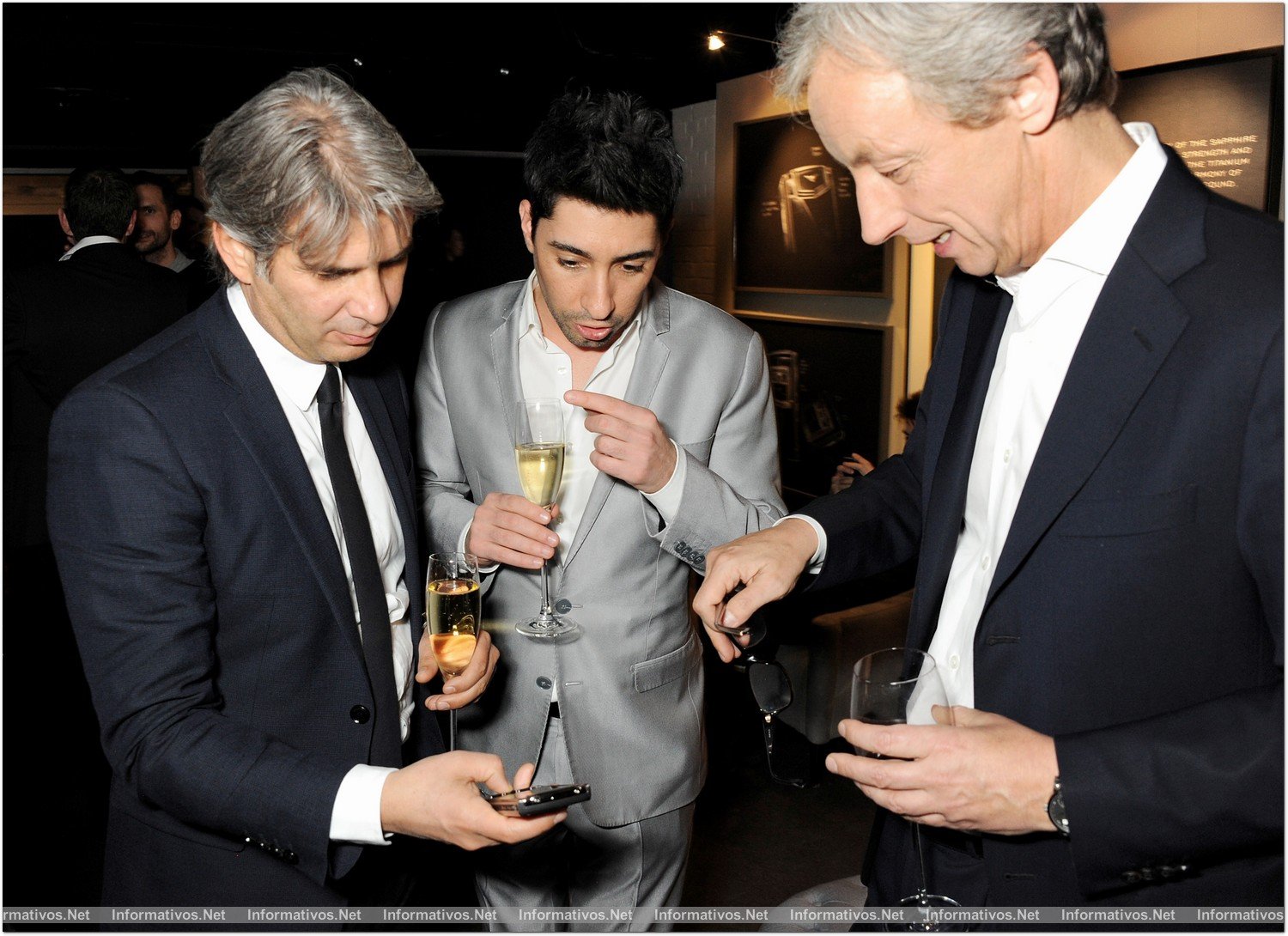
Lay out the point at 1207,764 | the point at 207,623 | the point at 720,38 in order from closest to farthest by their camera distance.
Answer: the point at 1207,764, the point at 207,623, the point at 720,38

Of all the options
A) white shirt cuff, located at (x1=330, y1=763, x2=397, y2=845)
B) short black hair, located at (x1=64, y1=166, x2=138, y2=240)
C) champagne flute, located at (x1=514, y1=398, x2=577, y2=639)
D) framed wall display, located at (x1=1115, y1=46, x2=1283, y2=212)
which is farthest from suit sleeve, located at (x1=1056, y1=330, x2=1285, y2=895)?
short black hair, located at (x1=64, y1=166, x2=138, y2=240)

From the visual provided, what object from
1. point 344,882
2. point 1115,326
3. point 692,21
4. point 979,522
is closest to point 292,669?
point 344,882

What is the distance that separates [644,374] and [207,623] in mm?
1084

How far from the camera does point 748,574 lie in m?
1.74

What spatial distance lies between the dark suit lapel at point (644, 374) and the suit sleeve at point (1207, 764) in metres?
1.16

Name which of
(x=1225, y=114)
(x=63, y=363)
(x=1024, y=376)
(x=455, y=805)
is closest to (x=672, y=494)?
(x=1024, y=376)

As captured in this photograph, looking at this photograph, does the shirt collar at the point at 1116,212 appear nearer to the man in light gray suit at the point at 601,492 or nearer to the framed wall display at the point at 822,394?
the man in light gray suit at the point at 601,492

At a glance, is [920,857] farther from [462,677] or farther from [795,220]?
[795,220]

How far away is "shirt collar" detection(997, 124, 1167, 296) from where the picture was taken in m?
1.37

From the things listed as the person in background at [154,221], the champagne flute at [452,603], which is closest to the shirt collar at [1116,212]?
the champagne flute at [452,603]

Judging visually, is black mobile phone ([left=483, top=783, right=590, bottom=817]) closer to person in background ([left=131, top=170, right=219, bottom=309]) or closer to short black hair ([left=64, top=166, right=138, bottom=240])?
short black hair ([left=64, top=166, right=138, bottom=240])

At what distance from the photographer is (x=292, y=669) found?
5.37 ft

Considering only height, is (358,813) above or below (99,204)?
below

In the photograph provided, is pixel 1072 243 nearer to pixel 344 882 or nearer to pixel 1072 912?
pixel 1072 912
